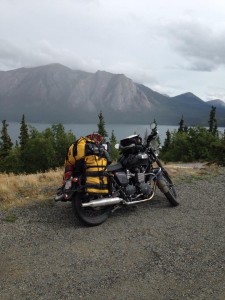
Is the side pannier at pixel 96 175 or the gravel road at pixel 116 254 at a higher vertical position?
the side pannier at pixel 96 175

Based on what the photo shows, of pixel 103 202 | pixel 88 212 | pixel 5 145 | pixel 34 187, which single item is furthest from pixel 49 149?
pixel 103 202

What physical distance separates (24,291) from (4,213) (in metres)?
3.20

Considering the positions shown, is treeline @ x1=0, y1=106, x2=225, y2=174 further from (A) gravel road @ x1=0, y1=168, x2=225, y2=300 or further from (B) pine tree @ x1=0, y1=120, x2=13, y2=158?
(A) gravel road @ x1=0, y1=168, x2=225, y2=300

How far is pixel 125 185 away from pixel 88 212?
115cm

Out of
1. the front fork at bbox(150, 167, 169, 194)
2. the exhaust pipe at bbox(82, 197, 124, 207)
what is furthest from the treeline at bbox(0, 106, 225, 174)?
the exhaust pipe at bbox(82, 197, 124, 207)

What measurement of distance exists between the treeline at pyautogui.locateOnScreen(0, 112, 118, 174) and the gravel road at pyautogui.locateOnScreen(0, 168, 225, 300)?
52695mm

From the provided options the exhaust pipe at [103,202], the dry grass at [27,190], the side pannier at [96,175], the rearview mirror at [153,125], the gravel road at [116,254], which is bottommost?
the gravel road at [116,254]

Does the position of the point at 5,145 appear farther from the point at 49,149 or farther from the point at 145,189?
the point at 145,189

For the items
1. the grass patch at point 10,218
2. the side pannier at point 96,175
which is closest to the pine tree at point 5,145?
Answer: the grass patch at point 10,218

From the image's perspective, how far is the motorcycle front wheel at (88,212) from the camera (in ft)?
21.5

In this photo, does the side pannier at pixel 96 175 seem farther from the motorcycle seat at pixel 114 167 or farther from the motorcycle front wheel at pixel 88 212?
Answer: the motorcycle seat at pixel 114 167

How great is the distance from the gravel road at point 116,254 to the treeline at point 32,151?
5269 centimetres

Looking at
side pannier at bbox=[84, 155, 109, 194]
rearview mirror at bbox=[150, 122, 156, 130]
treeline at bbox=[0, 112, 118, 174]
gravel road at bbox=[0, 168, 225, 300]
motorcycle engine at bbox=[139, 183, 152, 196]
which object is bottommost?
treeline at bbox=[0, 112, 118, 174]

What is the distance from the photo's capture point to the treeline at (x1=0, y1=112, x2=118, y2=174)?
6239cm
